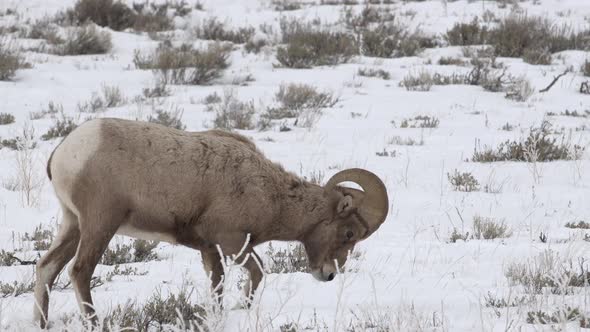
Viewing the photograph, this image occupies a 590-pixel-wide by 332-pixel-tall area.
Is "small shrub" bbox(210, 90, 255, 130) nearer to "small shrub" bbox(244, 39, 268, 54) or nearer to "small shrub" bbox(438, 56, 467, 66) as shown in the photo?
"small shrub" bbox(244, 39, 268, 54)

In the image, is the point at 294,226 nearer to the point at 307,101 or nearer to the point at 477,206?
the point at 477,206

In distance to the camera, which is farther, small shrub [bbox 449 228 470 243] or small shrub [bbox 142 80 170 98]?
small shrub [bbox 142 80 170 98]

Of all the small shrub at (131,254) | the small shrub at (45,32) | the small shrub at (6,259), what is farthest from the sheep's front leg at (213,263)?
the small shrub at (45,32)

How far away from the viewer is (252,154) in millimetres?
5285

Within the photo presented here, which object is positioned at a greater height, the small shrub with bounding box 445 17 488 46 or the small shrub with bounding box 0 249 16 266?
the small shrub with bounding box 0 249 16 266

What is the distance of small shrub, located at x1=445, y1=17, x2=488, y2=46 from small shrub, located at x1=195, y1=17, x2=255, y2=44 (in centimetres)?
397

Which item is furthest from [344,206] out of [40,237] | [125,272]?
[40,237]

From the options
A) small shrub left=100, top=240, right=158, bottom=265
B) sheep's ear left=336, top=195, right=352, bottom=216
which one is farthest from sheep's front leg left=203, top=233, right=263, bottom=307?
small shrub left=100, top=240, right=158, bottom=265

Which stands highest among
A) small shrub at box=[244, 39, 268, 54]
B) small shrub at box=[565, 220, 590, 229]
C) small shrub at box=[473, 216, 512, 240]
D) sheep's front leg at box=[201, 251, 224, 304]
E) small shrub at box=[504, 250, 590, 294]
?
sheep's front leg at box=[201, 251, 224, 304]

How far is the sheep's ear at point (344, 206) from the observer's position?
17.4 ft

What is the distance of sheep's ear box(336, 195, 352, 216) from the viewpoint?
208 inches

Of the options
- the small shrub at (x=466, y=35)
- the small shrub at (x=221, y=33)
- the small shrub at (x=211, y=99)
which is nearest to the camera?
the small shrub at (x=211, y=99)

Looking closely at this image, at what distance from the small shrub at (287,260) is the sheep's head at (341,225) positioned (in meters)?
0.66

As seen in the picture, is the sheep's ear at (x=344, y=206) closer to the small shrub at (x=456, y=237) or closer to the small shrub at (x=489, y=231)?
the small shrub at (x=456, y=237)
